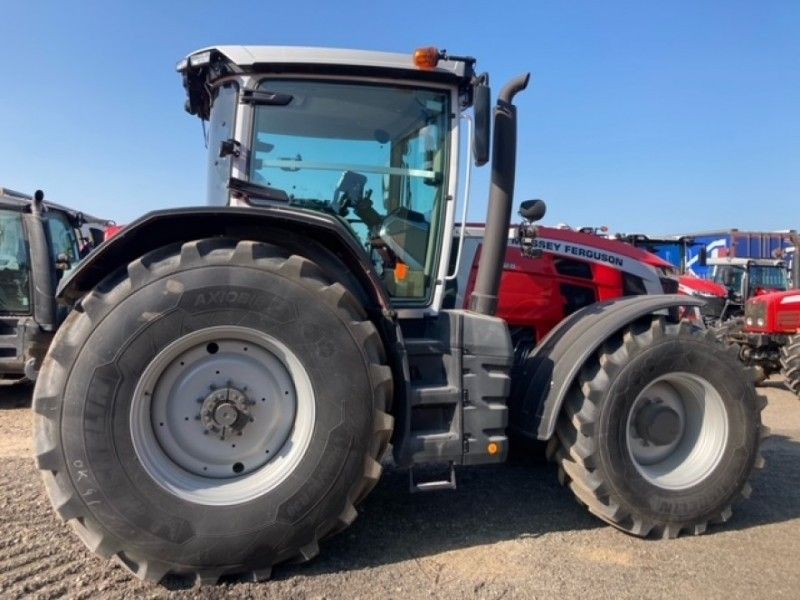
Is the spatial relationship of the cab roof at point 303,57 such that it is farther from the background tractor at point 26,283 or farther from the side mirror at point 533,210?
the background tractor at point 26,283

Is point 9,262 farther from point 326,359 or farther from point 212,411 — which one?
point 326,359

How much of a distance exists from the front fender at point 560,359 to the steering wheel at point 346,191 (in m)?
1.37

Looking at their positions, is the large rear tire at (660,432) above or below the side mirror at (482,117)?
below

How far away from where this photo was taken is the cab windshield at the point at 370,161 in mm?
3350

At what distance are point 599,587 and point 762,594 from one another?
0.72 m

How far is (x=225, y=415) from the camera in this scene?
2.88 meters

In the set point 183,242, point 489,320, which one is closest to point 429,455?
point 489,320

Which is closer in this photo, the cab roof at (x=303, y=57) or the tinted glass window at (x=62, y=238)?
the cab roof at (x=303, y=57)

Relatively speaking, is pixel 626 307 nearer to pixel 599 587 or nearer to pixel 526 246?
pixel 526 246

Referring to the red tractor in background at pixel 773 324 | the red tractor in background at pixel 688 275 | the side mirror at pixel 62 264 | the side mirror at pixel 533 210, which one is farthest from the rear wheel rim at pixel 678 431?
the side mirror at pixel 62 264

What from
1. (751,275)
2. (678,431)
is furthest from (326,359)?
(751,275)

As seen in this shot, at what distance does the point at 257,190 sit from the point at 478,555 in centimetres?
213

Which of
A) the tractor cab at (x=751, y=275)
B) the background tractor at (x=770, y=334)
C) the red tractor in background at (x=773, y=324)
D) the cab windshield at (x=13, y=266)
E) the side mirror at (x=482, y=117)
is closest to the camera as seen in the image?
the side mirror at (x=482, y=117)

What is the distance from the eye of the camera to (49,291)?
7484 millimetres
